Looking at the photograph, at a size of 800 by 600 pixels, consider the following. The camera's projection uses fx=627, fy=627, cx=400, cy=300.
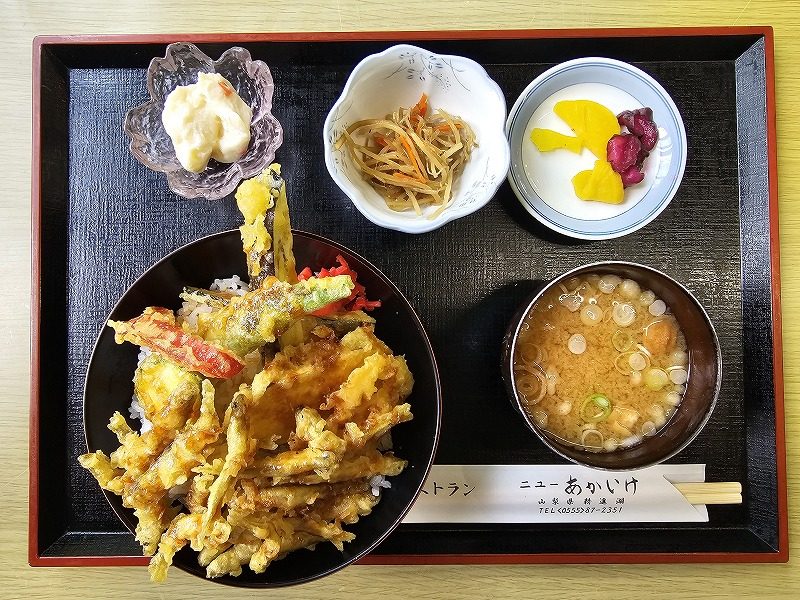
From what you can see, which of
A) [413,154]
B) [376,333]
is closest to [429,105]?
[413,154]

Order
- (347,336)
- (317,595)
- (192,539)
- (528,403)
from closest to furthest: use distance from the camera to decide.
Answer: (192,539) → (347,336) → (528,403) → (317,595)

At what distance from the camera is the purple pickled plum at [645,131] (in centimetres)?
193

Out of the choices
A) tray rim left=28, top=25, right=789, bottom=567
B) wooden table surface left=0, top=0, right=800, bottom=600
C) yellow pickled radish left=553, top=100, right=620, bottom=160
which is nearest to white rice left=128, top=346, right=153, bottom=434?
tray rim left=28, top=25, right=789, bottom=567

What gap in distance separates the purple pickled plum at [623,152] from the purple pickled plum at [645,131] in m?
0.03

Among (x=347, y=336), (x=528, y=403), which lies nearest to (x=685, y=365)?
(x=528, y=403)

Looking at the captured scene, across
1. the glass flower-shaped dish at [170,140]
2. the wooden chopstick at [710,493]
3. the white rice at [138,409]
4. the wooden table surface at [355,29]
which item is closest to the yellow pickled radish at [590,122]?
the wooden table surface at [355,29]

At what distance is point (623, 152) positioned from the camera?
6.22 feet

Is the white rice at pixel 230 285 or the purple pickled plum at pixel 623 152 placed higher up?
the purple pickled plum at pixel 623 152

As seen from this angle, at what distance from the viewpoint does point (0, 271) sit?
2.07 metres

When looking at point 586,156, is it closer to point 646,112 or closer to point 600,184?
point 600,184

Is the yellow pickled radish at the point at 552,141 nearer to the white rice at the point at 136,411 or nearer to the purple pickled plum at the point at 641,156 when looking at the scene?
the purple pickled plum at the point at 641,156

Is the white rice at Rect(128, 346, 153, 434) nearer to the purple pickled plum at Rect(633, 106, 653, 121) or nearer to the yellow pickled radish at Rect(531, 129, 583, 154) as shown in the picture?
the yellow pickled radish at Rect(531, 129, 583, 154)

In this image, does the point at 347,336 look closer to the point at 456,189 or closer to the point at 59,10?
the point at 456,189

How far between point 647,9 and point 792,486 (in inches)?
65.2
